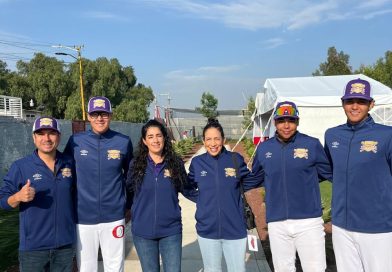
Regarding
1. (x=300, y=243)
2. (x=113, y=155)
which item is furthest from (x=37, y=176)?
(x=300, y=243)

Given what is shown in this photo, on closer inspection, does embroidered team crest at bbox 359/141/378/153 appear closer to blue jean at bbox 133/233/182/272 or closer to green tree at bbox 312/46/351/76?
blue jean at bbox 133/233/182/272

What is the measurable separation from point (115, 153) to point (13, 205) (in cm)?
91

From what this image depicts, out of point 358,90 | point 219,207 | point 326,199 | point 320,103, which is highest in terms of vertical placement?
point 320,103

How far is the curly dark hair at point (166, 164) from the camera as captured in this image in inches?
137

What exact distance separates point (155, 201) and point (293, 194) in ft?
3.82

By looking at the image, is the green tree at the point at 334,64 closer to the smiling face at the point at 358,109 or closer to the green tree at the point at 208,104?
the green tree at the point at 208,104

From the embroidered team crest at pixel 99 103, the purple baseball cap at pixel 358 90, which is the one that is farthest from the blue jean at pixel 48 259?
the purple baseball cap at pixel 358 90

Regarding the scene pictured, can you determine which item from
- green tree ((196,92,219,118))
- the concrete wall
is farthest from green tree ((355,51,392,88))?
the concrete wall

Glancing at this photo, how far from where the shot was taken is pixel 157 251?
3.52m

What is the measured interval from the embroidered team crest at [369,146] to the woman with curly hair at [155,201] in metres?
1.48

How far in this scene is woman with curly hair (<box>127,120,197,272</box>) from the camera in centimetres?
344

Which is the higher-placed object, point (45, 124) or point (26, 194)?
point (45, 124)

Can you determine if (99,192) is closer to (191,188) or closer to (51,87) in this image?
(191,188)

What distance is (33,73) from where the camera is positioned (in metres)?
42.1
